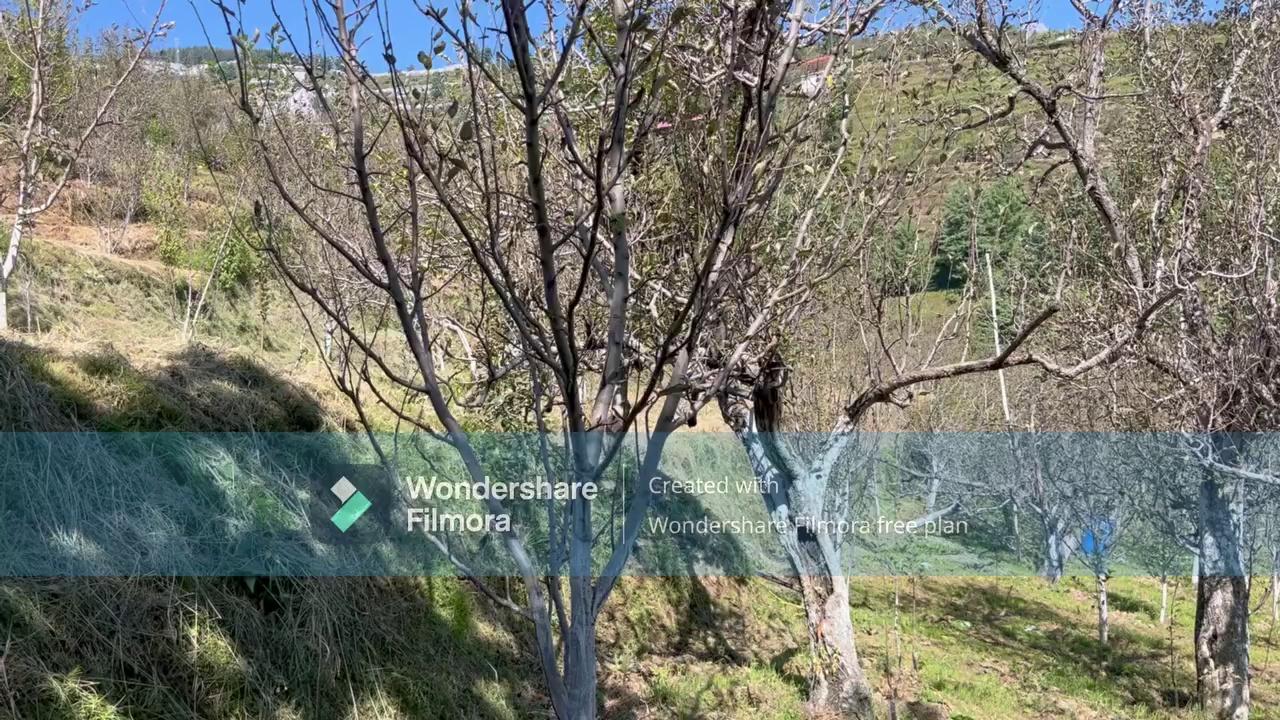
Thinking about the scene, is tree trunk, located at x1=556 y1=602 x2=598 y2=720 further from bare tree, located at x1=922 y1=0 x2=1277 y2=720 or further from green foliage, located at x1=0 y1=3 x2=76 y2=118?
green foliage, located at x1=0 y1=3 x2=76 y2=118

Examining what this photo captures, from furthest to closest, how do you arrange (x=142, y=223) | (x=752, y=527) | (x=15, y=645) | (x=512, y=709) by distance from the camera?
(x=142, y=223)
(x=752, y=527)
(x=512, y=709)
(x=15, y=645)

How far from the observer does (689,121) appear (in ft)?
7.06

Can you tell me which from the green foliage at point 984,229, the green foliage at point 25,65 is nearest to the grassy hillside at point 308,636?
the green foliage at point 25,65

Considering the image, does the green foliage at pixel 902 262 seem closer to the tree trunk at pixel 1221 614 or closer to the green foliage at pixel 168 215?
the tree trunk at pixel 1221 614

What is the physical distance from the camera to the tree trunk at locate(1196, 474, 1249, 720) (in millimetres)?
7555

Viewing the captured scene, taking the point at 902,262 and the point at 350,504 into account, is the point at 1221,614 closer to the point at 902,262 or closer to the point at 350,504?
the point at 902,262

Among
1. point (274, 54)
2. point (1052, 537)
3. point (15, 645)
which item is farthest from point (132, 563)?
point (1052, 537)

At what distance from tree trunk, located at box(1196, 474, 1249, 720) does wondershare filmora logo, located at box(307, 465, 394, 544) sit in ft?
24.0

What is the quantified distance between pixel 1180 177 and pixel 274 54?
22.8 feet

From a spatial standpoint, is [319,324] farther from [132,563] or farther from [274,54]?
[274,54]

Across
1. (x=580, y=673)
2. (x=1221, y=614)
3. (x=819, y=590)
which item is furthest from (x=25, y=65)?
(x=1221, y=614)

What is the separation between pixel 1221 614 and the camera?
764 cm

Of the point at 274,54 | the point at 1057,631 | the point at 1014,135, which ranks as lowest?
the point at 1057,631

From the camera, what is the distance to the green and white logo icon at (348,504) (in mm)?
5277
